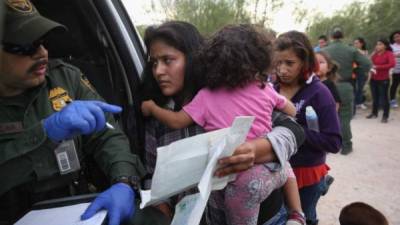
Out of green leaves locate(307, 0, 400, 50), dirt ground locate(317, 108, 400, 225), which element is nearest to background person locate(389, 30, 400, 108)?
dirt ground locate(317, 108, 400, 225)

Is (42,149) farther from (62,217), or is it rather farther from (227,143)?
(227,143)

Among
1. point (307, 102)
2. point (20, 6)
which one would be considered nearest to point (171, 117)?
point (20, 6)

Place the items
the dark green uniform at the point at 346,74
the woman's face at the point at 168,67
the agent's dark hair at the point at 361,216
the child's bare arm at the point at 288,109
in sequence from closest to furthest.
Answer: the woman's face at the point at 168,67
the child's bare arm at the point at 288,109
the agent's dark hair at the point at 361,216
the dark green uniform at the point at 346,74

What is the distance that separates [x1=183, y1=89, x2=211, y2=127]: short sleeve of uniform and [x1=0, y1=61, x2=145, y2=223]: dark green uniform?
0.37 meters

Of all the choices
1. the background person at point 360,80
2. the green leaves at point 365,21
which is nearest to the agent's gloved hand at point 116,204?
the background person at point 360,80

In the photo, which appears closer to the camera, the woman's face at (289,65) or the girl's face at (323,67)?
the woman's face at (289,65)

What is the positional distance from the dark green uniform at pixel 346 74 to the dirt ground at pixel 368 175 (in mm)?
407

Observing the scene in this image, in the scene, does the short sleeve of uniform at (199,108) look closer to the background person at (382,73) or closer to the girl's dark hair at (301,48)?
the girl's dark hair at (301,48)

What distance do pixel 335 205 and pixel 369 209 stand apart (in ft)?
7.18

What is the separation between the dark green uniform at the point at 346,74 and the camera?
5344 millimetres

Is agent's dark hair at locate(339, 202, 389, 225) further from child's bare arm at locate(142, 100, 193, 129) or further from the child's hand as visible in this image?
the child's hand

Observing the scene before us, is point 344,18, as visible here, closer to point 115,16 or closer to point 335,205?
point 335,205

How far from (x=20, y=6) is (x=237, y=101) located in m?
0.95

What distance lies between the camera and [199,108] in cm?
145
